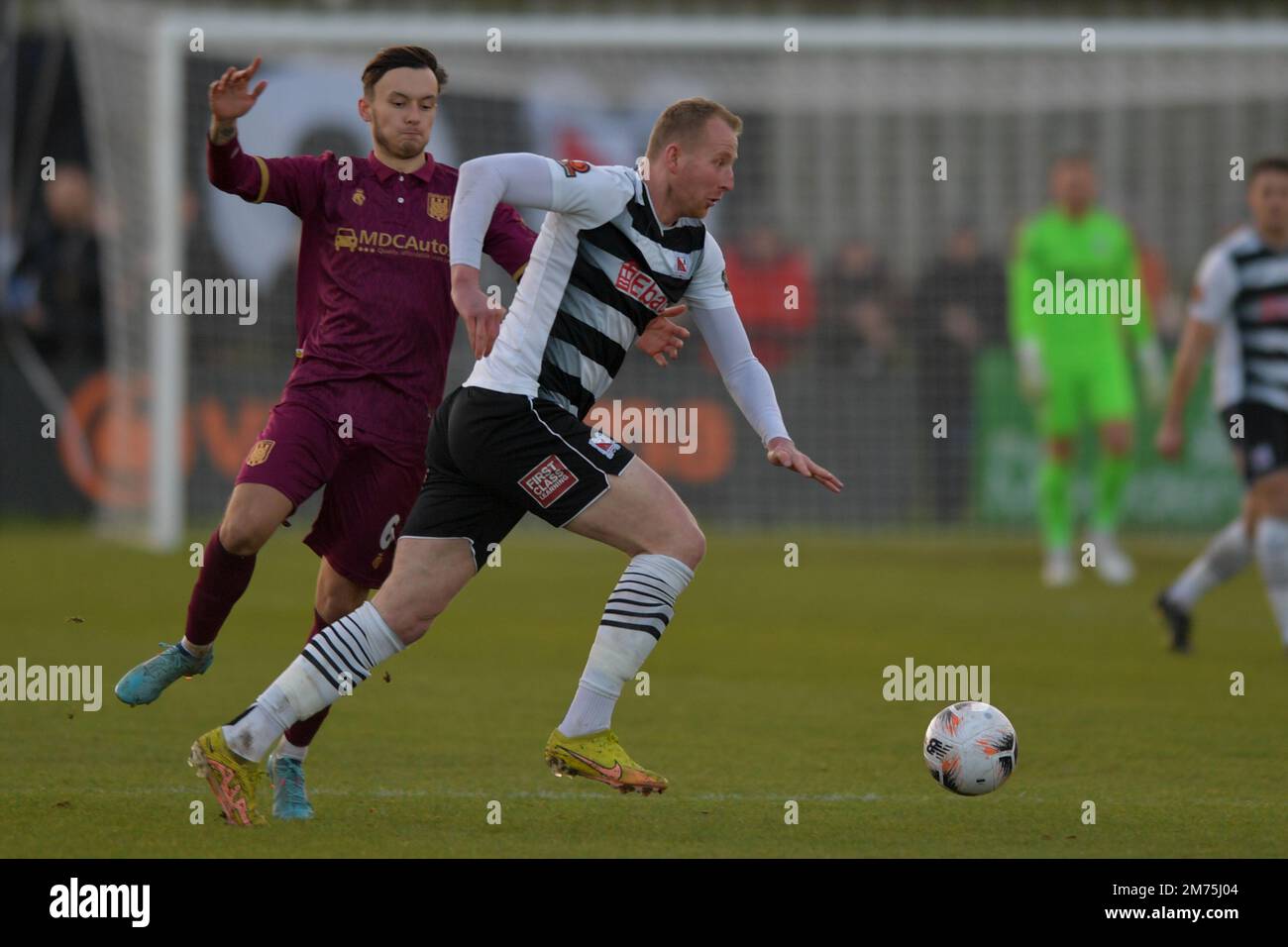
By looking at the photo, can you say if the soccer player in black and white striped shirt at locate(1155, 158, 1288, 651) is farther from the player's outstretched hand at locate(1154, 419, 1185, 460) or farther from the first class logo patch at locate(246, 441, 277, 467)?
the first class logo patch at locate(246, 441, 277, 467)

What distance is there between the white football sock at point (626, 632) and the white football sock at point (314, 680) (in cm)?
57

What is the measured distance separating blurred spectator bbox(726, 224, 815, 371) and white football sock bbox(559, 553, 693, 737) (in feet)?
37.9

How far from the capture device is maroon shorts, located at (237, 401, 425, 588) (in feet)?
19.5

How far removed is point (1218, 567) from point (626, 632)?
5.68m

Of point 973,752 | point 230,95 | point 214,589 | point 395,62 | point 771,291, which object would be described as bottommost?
point 973,752

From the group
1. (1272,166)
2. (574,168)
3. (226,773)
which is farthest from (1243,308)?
(226,773)

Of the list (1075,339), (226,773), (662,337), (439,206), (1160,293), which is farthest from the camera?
(1160,293)

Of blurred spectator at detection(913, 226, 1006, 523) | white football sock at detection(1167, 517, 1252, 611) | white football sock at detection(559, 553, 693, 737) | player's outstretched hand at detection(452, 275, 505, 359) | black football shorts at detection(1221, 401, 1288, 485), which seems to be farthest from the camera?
blurred spectator at detection(913, 226, 1006, 523)

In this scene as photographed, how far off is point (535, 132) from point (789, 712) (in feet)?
32.2

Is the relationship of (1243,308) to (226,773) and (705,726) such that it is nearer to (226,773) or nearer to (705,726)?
(705,726)

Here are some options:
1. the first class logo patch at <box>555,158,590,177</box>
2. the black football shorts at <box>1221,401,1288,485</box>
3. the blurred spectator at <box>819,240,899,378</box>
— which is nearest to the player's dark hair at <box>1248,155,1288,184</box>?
the black football shorts at <box>1221,401,1288,485</box>

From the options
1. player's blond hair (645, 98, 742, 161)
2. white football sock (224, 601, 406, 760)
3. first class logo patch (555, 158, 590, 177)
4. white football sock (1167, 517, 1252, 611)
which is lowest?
white football sock (224, 601, 406, 760)

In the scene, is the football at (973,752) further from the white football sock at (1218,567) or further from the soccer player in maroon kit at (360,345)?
the white football sock at (1218,567)

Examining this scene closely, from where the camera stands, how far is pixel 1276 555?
31.3 feet
